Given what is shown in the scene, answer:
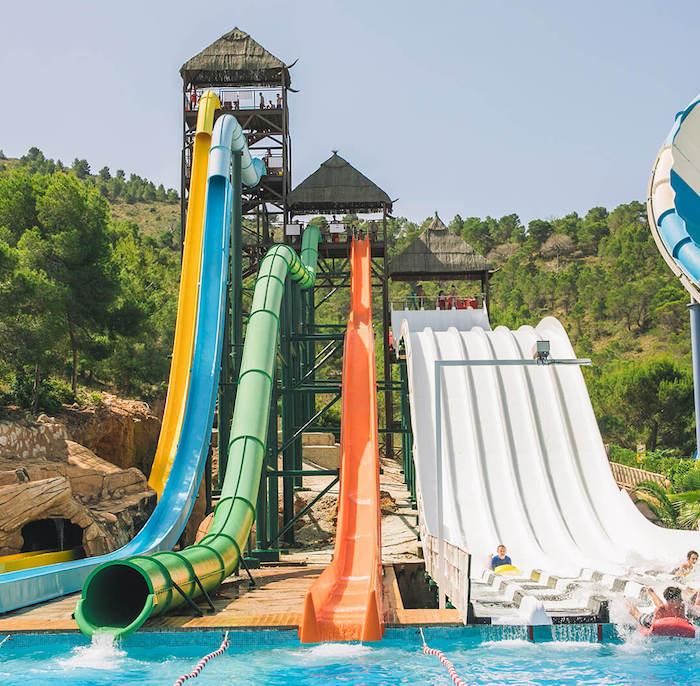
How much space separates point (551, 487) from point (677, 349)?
32.2 meters

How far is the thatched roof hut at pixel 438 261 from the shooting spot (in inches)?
1075

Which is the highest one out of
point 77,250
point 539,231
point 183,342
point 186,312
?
point 539,231

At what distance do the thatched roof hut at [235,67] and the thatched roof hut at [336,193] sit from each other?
9.38ft

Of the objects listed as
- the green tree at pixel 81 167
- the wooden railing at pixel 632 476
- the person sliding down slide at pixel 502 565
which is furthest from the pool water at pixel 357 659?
the green tree at pixel 81 167

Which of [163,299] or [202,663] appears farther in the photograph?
[163,299]

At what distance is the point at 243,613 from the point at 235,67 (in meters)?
20.5

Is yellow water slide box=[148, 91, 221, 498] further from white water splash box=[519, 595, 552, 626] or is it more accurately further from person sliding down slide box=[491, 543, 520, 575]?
white water splash box=[519, 595, 552, 626]

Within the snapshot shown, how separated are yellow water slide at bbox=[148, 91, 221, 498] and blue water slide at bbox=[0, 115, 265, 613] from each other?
0.25m

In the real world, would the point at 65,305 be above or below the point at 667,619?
above

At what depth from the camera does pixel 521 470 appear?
52.6 feet

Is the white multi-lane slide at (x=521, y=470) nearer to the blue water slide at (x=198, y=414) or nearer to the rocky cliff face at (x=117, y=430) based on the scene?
the blue water slide at (x=198, y=414)

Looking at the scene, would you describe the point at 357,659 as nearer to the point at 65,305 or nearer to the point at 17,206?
the point at 65,305

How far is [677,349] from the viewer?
149 ft

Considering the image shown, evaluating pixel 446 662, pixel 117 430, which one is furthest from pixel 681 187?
pixel 117 430
